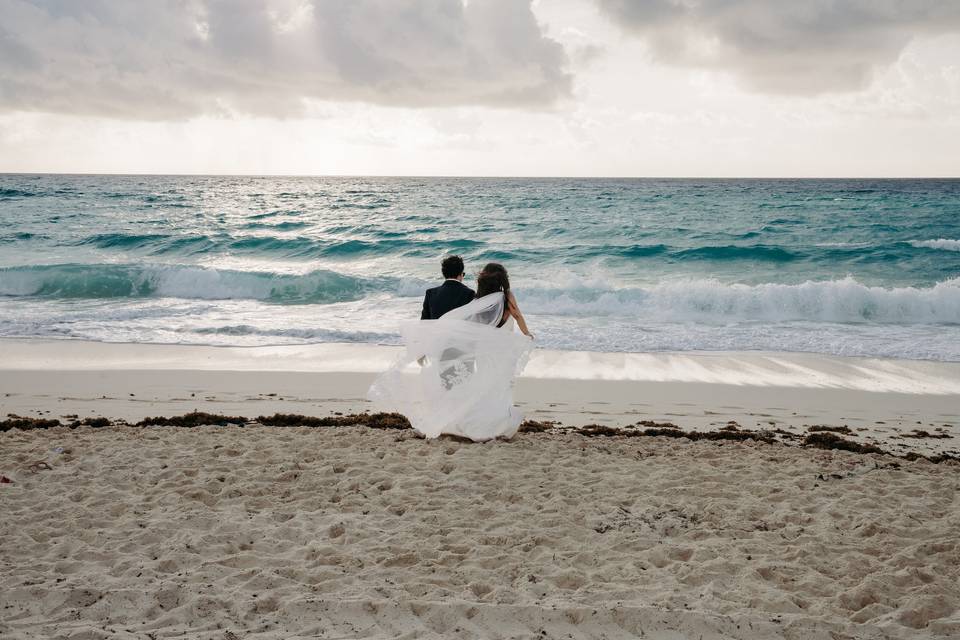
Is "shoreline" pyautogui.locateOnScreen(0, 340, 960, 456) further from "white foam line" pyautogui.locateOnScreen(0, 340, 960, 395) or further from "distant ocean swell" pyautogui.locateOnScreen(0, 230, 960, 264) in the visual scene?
"distant ocean swell" pyautogui.locateOnScreen(0, 230, 960, 264)

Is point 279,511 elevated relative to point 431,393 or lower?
lower

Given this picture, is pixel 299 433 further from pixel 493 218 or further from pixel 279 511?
pixel 493 218

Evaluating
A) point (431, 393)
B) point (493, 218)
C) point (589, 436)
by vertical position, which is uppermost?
point (493, 218)

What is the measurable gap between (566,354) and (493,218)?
24.9 meters

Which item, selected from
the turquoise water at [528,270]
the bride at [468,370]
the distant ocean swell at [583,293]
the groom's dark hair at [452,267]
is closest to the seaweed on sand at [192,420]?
the bride at [468,370]

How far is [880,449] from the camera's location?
6723 mm

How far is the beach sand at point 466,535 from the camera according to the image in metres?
3.54

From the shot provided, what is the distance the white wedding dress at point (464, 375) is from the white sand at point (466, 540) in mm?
268

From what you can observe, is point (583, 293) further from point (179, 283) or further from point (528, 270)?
point (179, 283)

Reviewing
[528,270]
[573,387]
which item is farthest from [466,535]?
[528,270]

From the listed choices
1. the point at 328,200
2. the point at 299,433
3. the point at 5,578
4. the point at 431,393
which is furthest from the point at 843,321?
the point at 328,200

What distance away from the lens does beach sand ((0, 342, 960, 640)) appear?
11.6ft

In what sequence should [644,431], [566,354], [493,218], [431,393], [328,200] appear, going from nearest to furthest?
[431,393] → [644,431] → [566,354] → [493,218] → [328,200]

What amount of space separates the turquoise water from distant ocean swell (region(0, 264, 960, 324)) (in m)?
0.06
